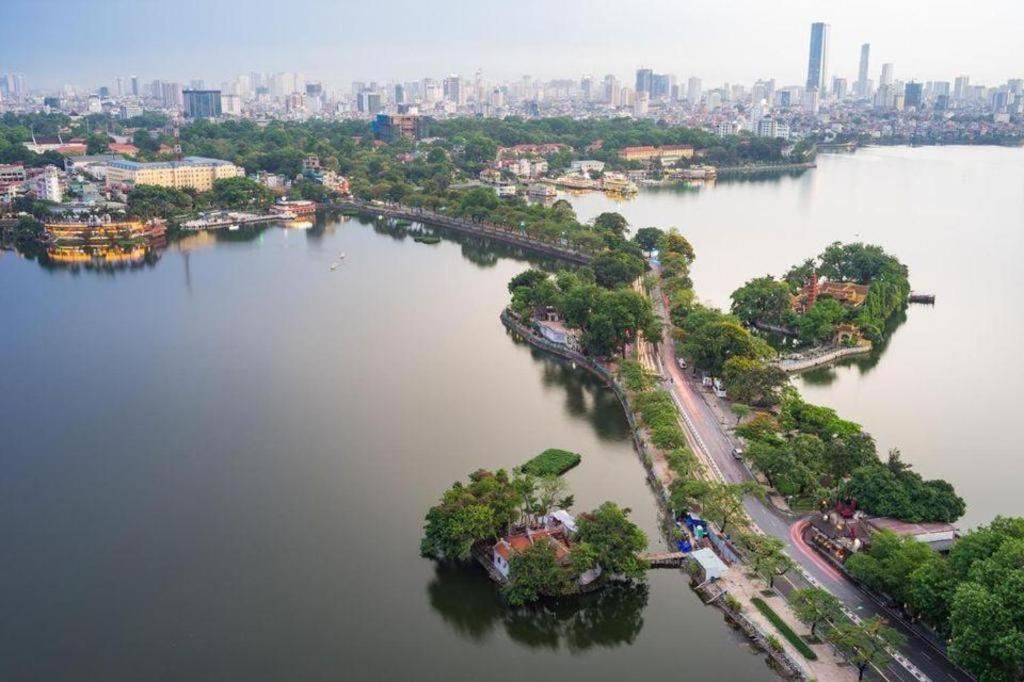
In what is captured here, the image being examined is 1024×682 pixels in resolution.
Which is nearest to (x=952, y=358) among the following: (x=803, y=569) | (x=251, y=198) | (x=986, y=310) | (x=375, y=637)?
(x=986, y=310)

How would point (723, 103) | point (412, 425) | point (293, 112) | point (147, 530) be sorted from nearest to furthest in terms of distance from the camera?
point (147, 530) → point (412, 425) → point (293, 112) → point (723, 103)

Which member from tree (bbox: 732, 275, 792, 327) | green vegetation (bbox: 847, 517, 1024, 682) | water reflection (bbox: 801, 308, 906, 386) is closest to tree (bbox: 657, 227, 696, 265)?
tree (bbox: 732, 275, 792, 327)

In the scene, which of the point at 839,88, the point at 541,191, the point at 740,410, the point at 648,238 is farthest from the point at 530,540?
the point at 839,88

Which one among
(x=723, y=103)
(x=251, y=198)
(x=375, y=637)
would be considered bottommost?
(x=375, y=637)

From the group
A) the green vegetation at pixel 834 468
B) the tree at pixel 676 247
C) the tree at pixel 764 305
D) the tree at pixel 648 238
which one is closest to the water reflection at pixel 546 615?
the green vegetation at pixel 834 468

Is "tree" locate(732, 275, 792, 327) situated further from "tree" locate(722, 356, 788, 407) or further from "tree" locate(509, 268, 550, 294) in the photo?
"tree" locate(722, 356, 788, 407)

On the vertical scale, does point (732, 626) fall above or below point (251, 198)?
below

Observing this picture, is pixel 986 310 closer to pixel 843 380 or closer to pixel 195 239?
pixel 843 380

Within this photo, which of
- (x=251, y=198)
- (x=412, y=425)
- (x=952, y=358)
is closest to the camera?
(x=412, y=425)
